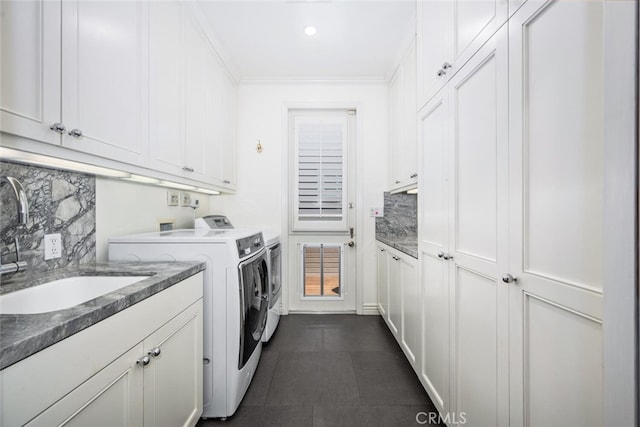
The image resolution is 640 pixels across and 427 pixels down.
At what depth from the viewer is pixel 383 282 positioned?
2.83 meters

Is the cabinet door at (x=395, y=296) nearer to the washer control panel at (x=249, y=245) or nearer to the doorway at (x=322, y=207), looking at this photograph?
the doorway at (x=322, y=207)

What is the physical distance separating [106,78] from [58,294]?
88 centimetres

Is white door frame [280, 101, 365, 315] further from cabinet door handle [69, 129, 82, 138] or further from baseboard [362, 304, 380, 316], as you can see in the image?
cabinet door handle [69, 129, 82, 138]

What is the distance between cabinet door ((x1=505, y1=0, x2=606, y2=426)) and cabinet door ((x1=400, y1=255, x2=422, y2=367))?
883 millimetres

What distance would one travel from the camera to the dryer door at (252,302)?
1.60m

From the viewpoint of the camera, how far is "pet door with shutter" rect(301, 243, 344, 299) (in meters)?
3.27

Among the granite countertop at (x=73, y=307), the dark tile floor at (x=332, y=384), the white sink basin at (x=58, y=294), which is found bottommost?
the dark tile floor at (x=332, y=384)

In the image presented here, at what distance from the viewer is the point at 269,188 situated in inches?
125

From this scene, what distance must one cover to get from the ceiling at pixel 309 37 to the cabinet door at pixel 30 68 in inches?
55.8

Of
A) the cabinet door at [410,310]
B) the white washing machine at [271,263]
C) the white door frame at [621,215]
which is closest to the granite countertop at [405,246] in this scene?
the cabinet door at [410,310]

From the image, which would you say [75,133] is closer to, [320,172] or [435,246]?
[435,246]

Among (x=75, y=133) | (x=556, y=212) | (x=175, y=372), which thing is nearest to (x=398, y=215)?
(x=556, y=212)

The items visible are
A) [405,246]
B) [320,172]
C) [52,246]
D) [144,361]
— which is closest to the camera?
[144,361]

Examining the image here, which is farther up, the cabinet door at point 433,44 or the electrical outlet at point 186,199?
the cabinet door at point 433,44
